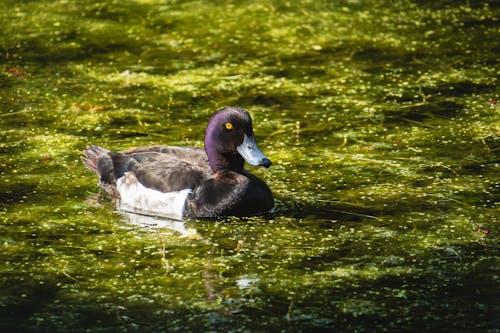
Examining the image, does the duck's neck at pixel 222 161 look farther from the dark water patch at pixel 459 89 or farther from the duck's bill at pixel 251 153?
the dark water patch at pixel 459 89

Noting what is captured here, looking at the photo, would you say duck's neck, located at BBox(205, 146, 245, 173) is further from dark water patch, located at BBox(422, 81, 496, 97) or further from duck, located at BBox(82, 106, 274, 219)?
dark water patch, located at BBox(422, 81, 496, 97)

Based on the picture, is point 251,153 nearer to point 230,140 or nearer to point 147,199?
point 230,140

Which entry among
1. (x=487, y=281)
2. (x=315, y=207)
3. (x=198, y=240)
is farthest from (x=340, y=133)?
(x=487, y=281)

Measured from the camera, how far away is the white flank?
22.7 feet

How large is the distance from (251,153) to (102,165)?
3.60ft

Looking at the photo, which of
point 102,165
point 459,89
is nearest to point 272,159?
point 102,165

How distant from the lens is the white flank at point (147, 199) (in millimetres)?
6922

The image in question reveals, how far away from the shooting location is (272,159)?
305 inches

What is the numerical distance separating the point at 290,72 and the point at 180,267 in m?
3.87

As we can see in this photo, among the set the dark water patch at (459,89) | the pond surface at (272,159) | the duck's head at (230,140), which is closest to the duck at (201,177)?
the duck's head at (230,140)

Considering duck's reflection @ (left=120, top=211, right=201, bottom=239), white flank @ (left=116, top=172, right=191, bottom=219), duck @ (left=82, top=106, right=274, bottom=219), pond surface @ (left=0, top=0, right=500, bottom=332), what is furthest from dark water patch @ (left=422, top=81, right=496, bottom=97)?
duck's reflection @ (left=120, top=211, right=201, bottom=239)

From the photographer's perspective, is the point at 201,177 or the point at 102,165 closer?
the point at 201,177

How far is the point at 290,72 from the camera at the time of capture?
9.58 meters

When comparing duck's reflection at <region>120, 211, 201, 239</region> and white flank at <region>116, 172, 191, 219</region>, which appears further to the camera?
white flank at <region>116, 172, 191, 219</region>
